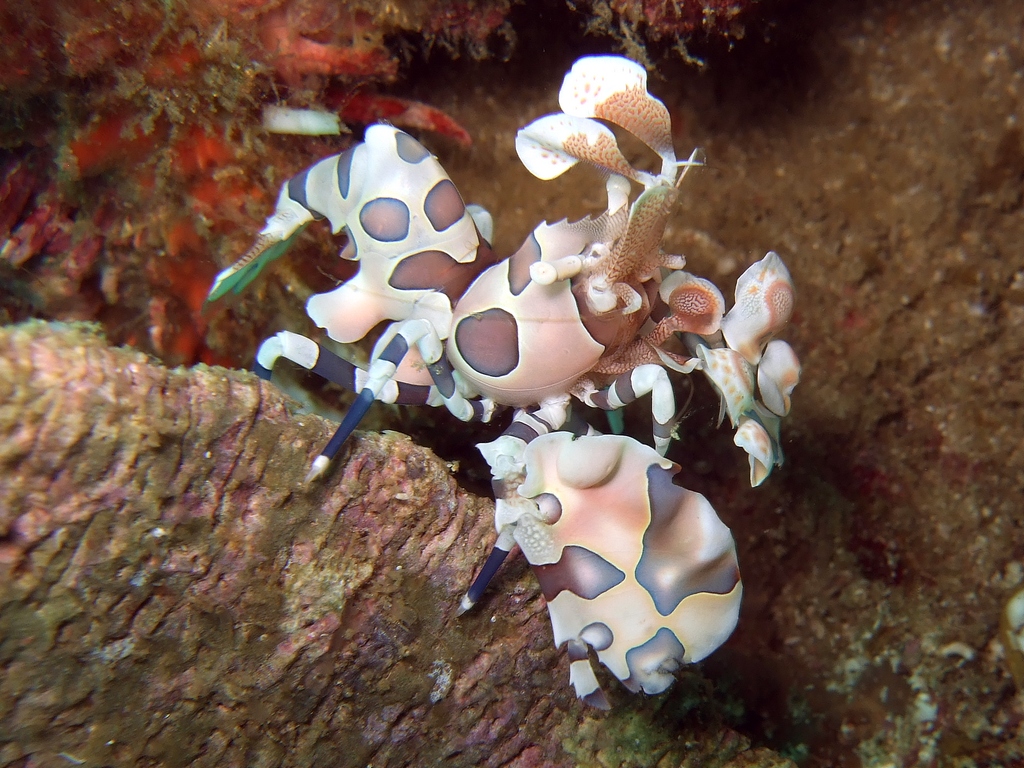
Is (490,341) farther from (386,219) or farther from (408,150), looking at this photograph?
(408,150)

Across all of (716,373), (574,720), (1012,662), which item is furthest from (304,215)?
(1012,662)

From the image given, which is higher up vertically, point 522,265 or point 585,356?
point 522,265

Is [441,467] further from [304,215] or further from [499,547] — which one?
[304,215]

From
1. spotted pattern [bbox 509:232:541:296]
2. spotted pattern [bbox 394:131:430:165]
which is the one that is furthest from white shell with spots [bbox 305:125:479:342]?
spotted pattern [bbox 509:232:541:296]

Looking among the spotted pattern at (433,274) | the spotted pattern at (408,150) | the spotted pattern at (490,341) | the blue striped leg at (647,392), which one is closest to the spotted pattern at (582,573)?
the blue striped leg at (647,392)

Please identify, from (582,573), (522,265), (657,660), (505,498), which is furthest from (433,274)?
(657,660)

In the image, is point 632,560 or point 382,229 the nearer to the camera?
point 632,560
